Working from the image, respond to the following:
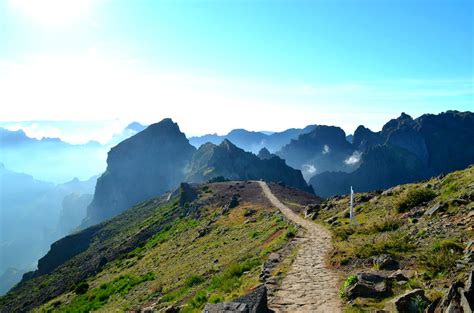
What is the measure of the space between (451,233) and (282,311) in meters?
10.1

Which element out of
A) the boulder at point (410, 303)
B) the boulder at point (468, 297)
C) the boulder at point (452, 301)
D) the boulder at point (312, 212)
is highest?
the boulder at point (468, 297)

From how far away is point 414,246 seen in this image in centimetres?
1780

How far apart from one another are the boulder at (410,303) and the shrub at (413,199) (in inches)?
634

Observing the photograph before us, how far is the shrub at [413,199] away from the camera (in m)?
26.1

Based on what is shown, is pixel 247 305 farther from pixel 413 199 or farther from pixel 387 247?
pixel 413 199

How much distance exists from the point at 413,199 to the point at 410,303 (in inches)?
674

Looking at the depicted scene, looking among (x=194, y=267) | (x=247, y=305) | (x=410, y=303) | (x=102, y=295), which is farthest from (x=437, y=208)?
(x=102, y=295)

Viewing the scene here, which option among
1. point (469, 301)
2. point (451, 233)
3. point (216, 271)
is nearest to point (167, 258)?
point (216, 271)

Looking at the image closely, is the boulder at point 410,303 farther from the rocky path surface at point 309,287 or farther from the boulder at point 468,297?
the rocky path surface at point 309,287

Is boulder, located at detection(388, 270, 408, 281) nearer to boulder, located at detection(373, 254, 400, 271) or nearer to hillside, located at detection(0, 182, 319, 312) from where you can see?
boulder, located at detection(373, 254, 400, 271)

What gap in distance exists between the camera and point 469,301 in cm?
905

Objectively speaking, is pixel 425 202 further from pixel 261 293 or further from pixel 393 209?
pixel 261 293

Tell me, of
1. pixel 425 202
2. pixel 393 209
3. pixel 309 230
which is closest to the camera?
pixel 425 202

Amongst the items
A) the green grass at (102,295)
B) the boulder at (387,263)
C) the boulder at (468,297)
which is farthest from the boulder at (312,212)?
the boulder at (468,297)
